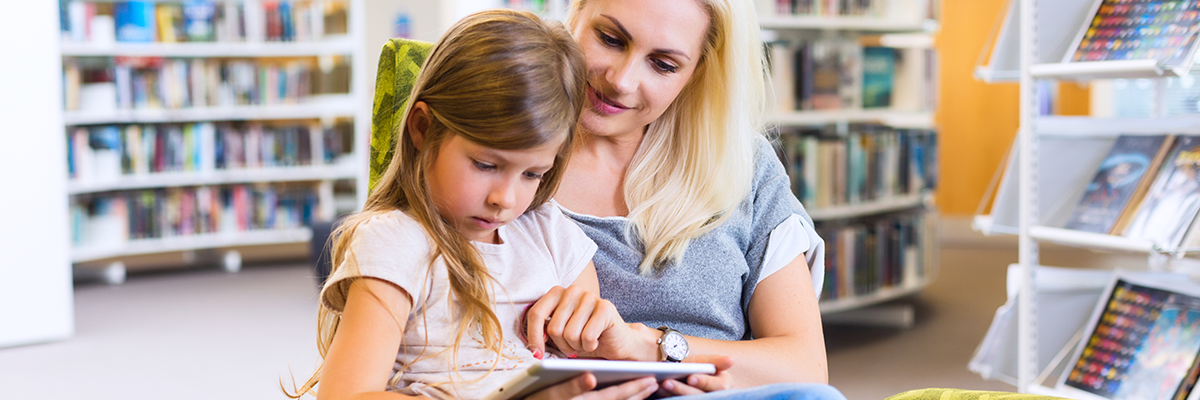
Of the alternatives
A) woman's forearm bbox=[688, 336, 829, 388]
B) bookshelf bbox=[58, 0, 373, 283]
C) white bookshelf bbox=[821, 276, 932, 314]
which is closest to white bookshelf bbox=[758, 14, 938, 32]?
white bookshelf bbox=[821, 276, 932, 314]

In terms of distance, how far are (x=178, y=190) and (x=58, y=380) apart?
6.82 feet

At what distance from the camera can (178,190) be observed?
4.95m

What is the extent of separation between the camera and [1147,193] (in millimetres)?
2051

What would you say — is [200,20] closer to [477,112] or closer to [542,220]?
[542,220]

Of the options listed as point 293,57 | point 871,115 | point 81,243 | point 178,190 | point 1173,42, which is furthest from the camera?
point 293,57

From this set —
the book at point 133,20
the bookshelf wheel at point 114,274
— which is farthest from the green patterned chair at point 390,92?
the bookshelf wheel at point 114,274

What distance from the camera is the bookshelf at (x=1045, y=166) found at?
2.17 metres

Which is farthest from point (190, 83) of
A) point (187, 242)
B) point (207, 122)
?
point (187, 242)

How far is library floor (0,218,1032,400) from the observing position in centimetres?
295

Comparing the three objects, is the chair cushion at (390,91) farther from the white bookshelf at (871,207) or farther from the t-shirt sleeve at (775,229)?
the white bookshelf at (871,207)

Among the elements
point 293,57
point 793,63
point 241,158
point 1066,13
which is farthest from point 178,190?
point 1066,13

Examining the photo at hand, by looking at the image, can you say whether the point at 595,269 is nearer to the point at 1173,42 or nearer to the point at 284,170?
the point at 1173,42

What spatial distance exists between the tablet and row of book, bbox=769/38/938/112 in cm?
236

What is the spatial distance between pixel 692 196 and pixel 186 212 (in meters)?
4.15
